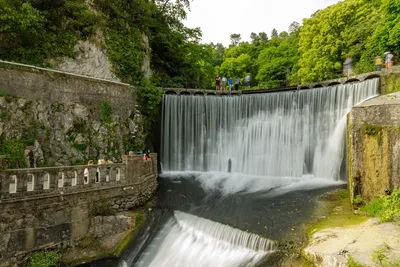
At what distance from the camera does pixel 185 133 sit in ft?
65.2

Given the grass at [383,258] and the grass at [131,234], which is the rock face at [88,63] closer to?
the grass at [131,234]

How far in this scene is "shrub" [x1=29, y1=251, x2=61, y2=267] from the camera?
26.8 feet

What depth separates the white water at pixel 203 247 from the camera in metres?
7.68

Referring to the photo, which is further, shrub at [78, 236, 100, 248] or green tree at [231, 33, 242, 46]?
green tree at [231, 33, 242, 46]

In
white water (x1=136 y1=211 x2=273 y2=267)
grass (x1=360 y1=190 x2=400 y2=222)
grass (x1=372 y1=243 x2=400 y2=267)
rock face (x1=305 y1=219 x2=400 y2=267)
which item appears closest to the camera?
grass (x1=372 y1=243 x2=400 y2=267)

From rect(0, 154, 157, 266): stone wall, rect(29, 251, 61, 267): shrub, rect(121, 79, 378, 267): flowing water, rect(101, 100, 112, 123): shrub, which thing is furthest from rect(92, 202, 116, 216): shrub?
rect(101, 100, 112, 123): shrub

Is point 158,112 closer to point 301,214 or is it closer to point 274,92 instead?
point 274,92

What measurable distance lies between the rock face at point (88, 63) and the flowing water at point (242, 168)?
4.93 m

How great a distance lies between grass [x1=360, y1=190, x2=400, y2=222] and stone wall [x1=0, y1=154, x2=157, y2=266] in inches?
357

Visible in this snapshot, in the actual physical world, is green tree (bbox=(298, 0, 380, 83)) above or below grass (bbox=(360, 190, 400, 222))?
above

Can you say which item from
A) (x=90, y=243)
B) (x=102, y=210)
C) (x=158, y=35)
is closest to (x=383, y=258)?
(x=90, y=243)

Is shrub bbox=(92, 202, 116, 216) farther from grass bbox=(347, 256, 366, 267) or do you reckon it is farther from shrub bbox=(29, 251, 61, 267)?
grass bbox=(347, 256, 366, 267)

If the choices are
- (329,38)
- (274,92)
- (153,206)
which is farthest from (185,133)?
(329,38)

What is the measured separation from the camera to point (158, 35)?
2288cm
